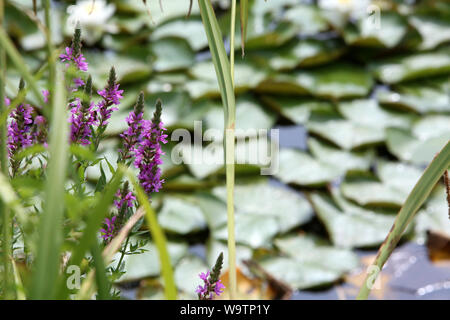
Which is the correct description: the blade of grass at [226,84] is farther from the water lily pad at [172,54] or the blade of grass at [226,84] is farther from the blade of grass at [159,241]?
the water lily pad at [172,54]

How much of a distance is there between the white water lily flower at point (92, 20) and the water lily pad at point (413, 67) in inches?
30.2

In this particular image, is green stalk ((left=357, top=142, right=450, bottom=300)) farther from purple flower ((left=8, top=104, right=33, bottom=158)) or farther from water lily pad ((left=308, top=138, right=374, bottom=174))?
water lily pad ((left=308, top=138, right=374, bottom=174))

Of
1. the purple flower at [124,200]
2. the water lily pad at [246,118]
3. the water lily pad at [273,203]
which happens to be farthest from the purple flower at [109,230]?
the water lily pad at [246,118]

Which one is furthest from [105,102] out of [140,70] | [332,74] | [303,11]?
[303,11]

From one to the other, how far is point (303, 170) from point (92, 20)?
2.38 feet

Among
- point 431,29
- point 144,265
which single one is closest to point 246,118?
point 144,265

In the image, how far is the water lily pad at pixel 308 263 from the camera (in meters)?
0.96

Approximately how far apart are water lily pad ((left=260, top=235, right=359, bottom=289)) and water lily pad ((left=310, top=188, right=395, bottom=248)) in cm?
3

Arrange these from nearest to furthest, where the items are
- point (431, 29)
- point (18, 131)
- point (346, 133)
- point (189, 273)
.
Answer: point (18, 131) → point (189, 273) → point (346, 133) → point (431, 29)

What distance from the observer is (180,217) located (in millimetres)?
1044

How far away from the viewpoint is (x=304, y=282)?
0.95 metres

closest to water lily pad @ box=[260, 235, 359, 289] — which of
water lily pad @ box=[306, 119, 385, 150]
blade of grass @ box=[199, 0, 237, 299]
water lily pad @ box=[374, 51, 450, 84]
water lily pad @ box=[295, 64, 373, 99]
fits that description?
water lily pad @ box=[306, 119, 385, 150]

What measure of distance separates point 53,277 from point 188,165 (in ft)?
2.99

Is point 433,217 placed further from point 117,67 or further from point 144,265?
point 117,67
